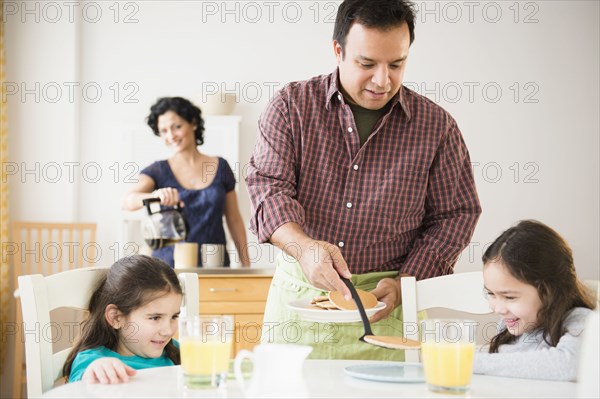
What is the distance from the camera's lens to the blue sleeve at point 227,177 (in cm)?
381

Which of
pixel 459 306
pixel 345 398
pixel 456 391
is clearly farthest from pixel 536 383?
pixel 459 306

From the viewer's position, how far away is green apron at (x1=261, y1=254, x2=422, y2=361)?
1823 millimetres

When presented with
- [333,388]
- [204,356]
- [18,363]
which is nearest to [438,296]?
[333,388]

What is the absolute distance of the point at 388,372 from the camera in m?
1.25

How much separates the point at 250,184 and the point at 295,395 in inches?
39.1

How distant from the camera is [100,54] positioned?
406cm

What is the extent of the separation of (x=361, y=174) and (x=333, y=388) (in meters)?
0.81

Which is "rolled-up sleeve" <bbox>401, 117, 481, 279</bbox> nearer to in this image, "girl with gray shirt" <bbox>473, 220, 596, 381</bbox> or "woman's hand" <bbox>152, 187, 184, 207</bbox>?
"girl with gray shirt" <bbox>473, 220, 596, 381</bbox>

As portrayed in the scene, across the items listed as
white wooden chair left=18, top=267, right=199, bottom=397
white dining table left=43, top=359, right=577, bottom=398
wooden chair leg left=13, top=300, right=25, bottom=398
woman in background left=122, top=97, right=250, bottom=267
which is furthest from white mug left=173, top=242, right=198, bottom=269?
white dining table left=43, top=359, right=577, bottom=398

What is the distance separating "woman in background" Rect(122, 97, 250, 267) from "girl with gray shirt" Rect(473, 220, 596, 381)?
2.17 metres

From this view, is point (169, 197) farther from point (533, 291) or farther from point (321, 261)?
point (533, 291)

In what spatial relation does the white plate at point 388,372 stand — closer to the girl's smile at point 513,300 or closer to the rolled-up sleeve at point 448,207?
the girl's smile at point 513,300

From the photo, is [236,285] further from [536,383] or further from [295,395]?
[295,395]

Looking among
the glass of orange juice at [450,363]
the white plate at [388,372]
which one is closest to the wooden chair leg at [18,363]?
the white plate at [388,372]
